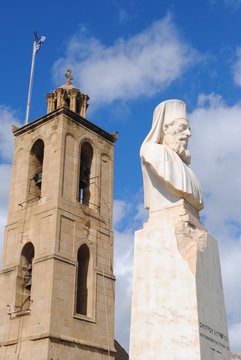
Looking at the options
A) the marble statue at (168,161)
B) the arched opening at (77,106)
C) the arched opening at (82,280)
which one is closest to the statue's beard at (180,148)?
the marble statue at (168,161)

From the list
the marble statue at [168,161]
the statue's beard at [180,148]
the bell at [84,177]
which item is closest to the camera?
the marble statue at [168,161]

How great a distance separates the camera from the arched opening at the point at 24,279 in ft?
71.3

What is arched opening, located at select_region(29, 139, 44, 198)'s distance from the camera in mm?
24391

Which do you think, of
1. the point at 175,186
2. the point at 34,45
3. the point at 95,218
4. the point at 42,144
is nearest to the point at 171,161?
the point at 175,186

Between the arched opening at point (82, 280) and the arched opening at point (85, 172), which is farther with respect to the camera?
the arched opening at point (85, 172)

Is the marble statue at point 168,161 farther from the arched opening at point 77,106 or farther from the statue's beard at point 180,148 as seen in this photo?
the arched opening at point 77,106

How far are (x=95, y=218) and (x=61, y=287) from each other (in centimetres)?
398

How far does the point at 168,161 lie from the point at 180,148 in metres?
0.46

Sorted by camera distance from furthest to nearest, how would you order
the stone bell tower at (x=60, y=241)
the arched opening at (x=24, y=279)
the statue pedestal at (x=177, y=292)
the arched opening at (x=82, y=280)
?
the arched opening at (x=82, y=280)
the arched opening at (x=24, y=279)
the stone bell tower at (x=60, y=241)
the statue pedestal at (x=177, y=292)

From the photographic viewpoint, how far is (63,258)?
2120cm

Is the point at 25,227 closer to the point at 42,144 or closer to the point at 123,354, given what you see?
the point at 42,144

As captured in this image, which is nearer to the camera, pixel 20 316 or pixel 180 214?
pixel 180 214

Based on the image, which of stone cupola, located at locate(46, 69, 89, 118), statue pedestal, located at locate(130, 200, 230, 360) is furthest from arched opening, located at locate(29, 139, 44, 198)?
statue pedestal, located at locate(130, 200, 230, 360)

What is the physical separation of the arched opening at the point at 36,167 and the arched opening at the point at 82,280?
137 inches
